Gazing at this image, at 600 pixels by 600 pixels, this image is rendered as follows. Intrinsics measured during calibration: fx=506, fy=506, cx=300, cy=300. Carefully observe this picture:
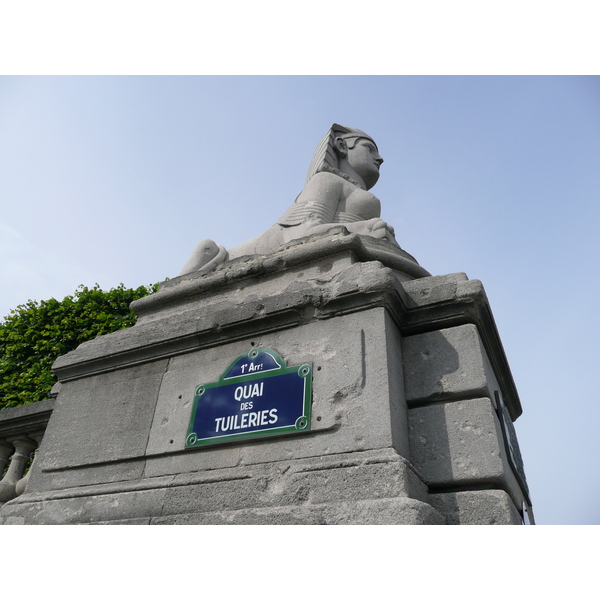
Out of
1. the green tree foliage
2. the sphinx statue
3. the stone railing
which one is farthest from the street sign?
the green tree foliage

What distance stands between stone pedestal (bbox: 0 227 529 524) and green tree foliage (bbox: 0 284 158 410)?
579 cm

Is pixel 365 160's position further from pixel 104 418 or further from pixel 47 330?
pixel 47 330

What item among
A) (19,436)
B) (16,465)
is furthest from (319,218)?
(16,465)

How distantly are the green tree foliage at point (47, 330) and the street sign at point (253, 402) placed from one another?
6.60m

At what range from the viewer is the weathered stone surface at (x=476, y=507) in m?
2.30

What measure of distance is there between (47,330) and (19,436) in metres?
5.78

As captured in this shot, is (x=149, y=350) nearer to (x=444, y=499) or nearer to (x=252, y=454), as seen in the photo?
(x=252, y=454)

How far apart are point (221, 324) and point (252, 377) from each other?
1.59 ft

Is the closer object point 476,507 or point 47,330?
point 476,507

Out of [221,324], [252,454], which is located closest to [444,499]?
[252,454]

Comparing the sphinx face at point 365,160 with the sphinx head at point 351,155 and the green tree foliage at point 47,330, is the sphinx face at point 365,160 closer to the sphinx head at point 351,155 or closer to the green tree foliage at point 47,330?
the sphinx head at point 351,155

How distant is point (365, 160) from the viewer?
6.39 metres

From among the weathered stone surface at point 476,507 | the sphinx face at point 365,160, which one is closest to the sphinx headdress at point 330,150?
the sphinx face at point 365,160

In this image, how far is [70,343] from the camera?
32.1 ft
